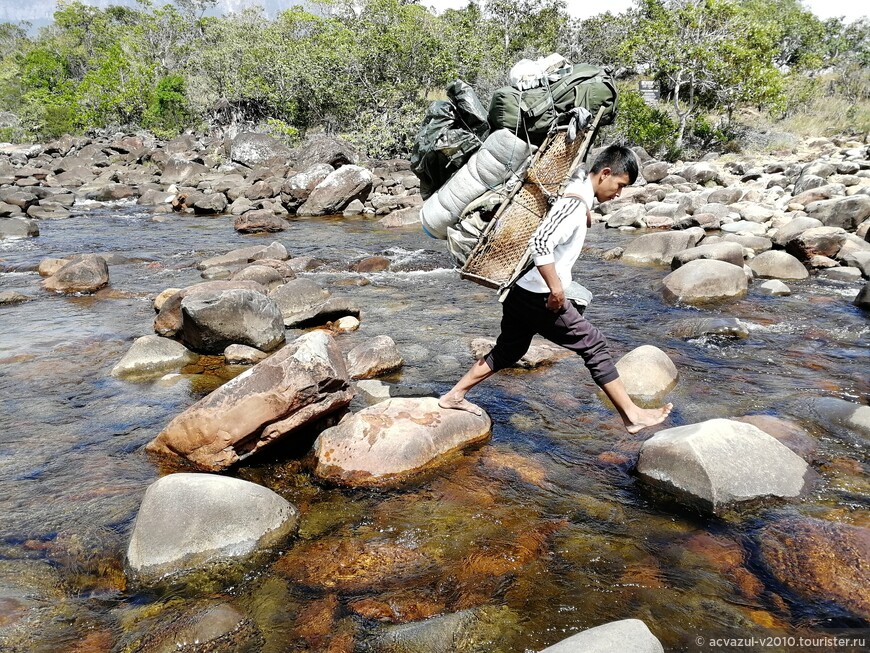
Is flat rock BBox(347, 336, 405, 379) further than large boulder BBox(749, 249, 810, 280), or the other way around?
large boulder BBox(749, 249, 810, 280)

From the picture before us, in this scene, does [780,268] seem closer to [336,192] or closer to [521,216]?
[521,216]

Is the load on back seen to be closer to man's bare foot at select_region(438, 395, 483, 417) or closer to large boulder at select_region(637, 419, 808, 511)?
man's bare foot at select_region(438, 395, 483, 417)

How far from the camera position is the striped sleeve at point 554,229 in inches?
136

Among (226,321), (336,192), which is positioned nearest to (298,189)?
(336,192)

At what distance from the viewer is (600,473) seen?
3.93 metres

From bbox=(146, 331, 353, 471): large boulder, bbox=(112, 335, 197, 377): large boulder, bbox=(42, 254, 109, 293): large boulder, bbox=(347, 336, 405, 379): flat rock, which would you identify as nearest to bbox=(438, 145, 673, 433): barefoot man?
bbox=(146, 331, 353, 471): large boulder

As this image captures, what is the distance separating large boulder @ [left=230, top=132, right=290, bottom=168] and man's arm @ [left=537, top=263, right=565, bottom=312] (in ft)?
77.4

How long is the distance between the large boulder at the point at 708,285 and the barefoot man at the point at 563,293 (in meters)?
4.23

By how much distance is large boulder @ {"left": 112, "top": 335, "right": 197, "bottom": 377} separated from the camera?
5.84 metres

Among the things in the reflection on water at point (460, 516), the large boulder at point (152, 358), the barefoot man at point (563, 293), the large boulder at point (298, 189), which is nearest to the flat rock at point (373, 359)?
the reflection on water at point (460, 516)

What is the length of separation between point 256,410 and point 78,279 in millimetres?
6792

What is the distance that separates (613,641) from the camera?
7.41ft

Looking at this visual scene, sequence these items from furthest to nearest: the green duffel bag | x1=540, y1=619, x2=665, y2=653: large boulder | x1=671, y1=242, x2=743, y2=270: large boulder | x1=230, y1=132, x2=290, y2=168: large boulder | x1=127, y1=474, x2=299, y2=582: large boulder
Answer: x1=230, y1=132, x2=290, y2=168: large boulder → x1=671, y1=242, x2=743, y2=270: large boulder → the green duffel bag → x1=127, y1=474, x2=299, y2=582: large boulder → x1=540, y1=619, x2=665, y2=653: large boulder

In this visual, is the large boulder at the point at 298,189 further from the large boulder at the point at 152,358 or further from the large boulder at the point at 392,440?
the large boulder at the point at 392,440
